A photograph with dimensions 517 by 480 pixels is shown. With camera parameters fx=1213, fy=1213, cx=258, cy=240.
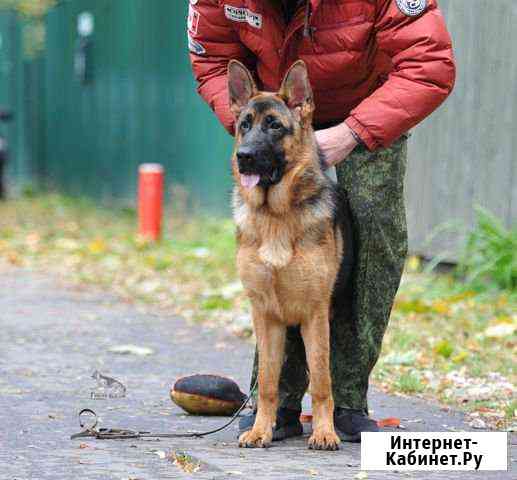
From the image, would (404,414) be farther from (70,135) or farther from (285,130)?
(70,135)

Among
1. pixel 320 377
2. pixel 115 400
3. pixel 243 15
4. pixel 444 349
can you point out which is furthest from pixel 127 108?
pixel 320 377

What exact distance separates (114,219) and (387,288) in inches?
411

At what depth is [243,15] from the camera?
16.2 ft

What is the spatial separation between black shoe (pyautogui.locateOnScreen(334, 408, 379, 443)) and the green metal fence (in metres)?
8.18

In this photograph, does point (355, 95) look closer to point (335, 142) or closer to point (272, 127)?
point (335, 142)

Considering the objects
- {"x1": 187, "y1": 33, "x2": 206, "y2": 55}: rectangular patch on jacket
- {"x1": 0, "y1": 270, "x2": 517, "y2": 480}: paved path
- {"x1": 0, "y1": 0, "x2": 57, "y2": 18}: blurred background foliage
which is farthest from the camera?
{"x1": 0, "y1": 0, "x2": 57, "y2": 18}: blurred background foliage

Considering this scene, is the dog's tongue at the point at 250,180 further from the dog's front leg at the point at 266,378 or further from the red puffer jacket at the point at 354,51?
the dog's front leg at the point at 266,378

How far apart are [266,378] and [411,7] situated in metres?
1.60

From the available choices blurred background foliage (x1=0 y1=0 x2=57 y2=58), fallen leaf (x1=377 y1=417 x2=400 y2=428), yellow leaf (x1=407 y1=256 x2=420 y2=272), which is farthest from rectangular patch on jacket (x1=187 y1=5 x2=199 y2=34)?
blurred background foliage (x1=0 y1=0 x2=57 y2=58)

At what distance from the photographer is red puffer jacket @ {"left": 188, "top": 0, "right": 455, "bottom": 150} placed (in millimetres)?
4730

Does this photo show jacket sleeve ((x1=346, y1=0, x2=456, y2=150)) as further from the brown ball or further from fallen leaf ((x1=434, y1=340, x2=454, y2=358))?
fallen leaf ((x1=434, y1=340, x2=454, y2=358))

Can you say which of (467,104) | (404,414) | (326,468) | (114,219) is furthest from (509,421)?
(114,219)

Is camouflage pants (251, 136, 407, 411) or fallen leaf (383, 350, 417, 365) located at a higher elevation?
camouflage pants (251, 136, 407, 411)

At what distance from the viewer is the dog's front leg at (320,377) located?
486 centimetres
